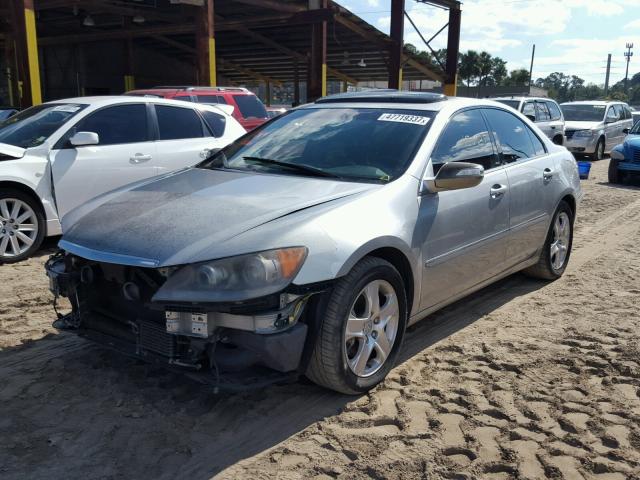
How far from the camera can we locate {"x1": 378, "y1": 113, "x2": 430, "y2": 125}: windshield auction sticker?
4051mm

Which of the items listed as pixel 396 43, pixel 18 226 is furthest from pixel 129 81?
pixel 18 226

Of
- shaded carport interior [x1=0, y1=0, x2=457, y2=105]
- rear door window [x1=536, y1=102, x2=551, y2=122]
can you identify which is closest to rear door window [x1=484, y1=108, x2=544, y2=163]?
rear door window [x1=536, y1=102, x2=551, y2=122]

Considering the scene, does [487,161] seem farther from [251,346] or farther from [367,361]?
[251,346]

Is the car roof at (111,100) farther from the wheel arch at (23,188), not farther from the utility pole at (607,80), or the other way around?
the utility pole at (607,80)

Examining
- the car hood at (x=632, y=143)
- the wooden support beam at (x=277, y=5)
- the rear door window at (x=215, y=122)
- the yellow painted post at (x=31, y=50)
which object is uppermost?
the wooden support beam at (x=277, y=5)

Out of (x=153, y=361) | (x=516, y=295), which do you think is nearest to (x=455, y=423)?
(x=153, y=361)

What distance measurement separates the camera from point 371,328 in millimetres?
3365

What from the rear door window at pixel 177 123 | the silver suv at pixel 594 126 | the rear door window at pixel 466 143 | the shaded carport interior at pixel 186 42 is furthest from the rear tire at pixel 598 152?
the rear door window at pixel 466 143

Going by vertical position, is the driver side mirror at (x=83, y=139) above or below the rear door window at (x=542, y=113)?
below

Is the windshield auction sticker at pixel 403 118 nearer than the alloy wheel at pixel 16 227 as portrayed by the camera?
Yes

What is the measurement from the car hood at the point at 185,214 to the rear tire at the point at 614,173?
36.9ft

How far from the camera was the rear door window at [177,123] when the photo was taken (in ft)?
23.6

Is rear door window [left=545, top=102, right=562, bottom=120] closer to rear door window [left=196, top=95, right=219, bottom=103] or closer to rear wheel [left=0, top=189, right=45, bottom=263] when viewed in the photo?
rear door window [left=196, top=95, right=219, bottom=103]

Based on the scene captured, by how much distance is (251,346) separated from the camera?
2.82 m
